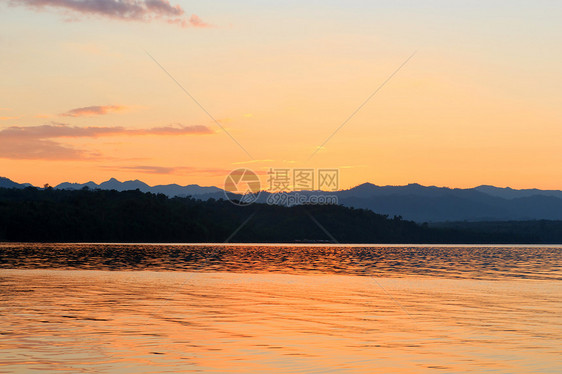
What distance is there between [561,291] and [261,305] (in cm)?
2802

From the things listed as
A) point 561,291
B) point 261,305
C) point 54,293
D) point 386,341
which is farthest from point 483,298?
point 54,293

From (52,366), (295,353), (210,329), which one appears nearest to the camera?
(52,366)

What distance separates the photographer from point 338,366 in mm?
24000

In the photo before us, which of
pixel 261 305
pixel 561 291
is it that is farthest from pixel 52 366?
pixel 561 291

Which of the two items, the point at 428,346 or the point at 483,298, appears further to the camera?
the point at 483,298

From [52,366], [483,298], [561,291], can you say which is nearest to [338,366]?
[52,366]

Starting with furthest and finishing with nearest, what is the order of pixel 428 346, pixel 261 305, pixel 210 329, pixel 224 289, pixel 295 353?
pixel 224 289 < pixel 261 305 < pixel 210 329 < pixel 428 346 < pixel 295 353

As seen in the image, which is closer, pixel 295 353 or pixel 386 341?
pixel 295 353

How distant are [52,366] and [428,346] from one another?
48.9ft

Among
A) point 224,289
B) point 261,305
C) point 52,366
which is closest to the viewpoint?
point 52,366

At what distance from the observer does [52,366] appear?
75.9ft

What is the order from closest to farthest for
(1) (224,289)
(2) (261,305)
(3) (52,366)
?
1. (3) (52,366)
2. (2) (261,305)
3. (1) (224,289)

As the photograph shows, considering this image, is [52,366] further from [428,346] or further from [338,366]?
[428,346]

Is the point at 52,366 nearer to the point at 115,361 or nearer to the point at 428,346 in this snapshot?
the point at 115,361
